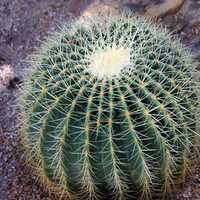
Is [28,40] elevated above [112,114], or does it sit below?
below

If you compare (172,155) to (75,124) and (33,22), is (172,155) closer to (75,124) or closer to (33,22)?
(75,124)

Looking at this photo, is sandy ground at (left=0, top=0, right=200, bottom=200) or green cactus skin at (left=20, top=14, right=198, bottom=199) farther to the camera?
sandy ground at (left=0, top=0, right=200, bottom=200)

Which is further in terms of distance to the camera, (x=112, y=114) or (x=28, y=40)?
(x=28, y=40)

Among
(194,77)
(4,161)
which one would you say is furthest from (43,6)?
(194,77)
